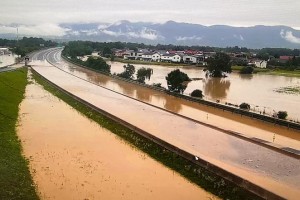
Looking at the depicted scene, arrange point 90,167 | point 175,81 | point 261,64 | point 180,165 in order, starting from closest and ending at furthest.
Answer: point 90,167 → point 180,165 → point 175,81 → point 261,64

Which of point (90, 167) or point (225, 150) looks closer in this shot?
point (90, 167)

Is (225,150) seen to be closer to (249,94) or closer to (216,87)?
(249,94)

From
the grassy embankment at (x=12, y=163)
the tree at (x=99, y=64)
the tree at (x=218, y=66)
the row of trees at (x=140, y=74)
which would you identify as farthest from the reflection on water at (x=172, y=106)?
the tree at (x=99, y=64)

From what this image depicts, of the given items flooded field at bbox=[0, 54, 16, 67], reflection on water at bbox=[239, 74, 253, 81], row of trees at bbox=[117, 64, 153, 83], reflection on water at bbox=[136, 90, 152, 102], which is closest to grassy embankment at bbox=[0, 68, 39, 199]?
reflection on water at bbox=[136, 90, 152, 102]

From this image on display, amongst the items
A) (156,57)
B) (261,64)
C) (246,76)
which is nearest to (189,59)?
(156,57)

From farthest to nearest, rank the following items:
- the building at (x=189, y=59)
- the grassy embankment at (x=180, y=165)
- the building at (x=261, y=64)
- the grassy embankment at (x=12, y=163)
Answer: the building at (x=189, y=59)
the building at (x=261, y=64)
the grassy embankment at (x=180, y=165)
the grassy embankment at (x=12, y=163)

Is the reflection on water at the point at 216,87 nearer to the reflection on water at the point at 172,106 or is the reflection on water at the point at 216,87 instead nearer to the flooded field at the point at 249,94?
the flooded field at the point at 249,94
